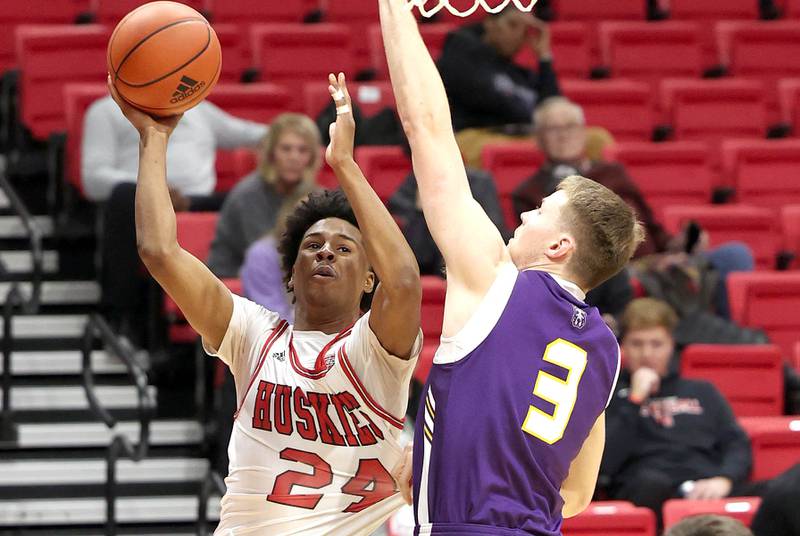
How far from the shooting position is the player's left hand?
554 centimetres

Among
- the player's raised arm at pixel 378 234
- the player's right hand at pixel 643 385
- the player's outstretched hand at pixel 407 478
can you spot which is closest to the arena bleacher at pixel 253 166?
the player's right hand at pixel 643 385

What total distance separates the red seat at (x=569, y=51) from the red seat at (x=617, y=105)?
18.5 inches

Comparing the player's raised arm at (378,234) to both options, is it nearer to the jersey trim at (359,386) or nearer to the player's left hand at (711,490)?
the jersey trim at (359,386)

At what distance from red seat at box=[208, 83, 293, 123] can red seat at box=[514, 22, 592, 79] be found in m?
1.86

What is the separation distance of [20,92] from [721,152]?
12.5 ft

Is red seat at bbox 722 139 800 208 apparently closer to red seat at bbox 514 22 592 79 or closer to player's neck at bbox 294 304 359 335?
red seat at bbox 514 22 592 79

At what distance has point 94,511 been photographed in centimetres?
596

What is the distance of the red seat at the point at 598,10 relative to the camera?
9.45 metres

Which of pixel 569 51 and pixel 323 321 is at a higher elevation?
pixel 569 51

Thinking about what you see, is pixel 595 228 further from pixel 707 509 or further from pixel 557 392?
pixel 707 509

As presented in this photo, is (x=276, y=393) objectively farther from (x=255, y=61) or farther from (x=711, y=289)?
(x=255, y=61)

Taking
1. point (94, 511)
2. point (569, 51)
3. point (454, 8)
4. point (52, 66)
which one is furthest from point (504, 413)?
point (569, 51)

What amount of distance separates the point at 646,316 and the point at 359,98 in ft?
8.17

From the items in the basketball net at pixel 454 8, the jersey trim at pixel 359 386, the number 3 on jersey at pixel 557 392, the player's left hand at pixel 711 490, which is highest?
the basketball net at pixel 454 8
